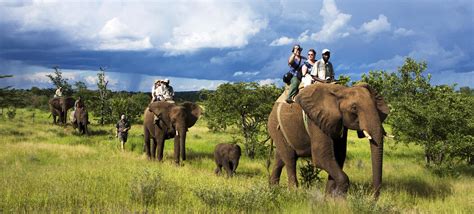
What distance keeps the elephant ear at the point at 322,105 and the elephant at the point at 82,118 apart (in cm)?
2226

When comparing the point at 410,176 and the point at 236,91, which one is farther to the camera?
the point at 236,91

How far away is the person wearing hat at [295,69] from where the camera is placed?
10984 millimetres

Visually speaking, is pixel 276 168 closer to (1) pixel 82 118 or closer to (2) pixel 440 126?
(2) pixel 440 126

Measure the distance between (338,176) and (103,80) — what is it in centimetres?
3659

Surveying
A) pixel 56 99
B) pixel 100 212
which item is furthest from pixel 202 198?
pixel 56 99

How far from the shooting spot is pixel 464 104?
1805 cm

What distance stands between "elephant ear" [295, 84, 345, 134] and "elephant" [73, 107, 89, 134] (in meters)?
22.3

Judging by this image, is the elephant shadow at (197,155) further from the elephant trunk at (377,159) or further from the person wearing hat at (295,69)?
the elephant trunk at (377,159)

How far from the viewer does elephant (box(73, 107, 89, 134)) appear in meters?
29.1

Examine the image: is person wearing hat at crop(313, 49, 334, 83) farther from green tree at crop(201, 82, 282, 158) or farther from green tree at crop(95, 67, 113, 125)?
green tree at crop(95, 67, 113, 125)

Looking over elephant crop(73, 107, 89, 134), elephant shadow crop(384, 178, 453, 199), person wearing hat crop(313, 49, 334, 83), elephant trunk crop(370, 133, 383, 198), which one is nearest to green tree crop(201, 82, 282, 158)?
elephant shadow crop(384, 178, 453, 199)

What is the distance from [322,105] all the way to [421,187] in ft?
19.2

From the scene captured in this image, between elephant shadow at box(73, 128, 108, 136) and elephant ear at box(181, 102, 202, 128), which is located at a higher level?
elephant ear at box(181, 102, 202, 128)

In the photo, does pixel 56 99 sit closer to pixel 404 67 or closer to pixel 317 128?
pixel 404 67
